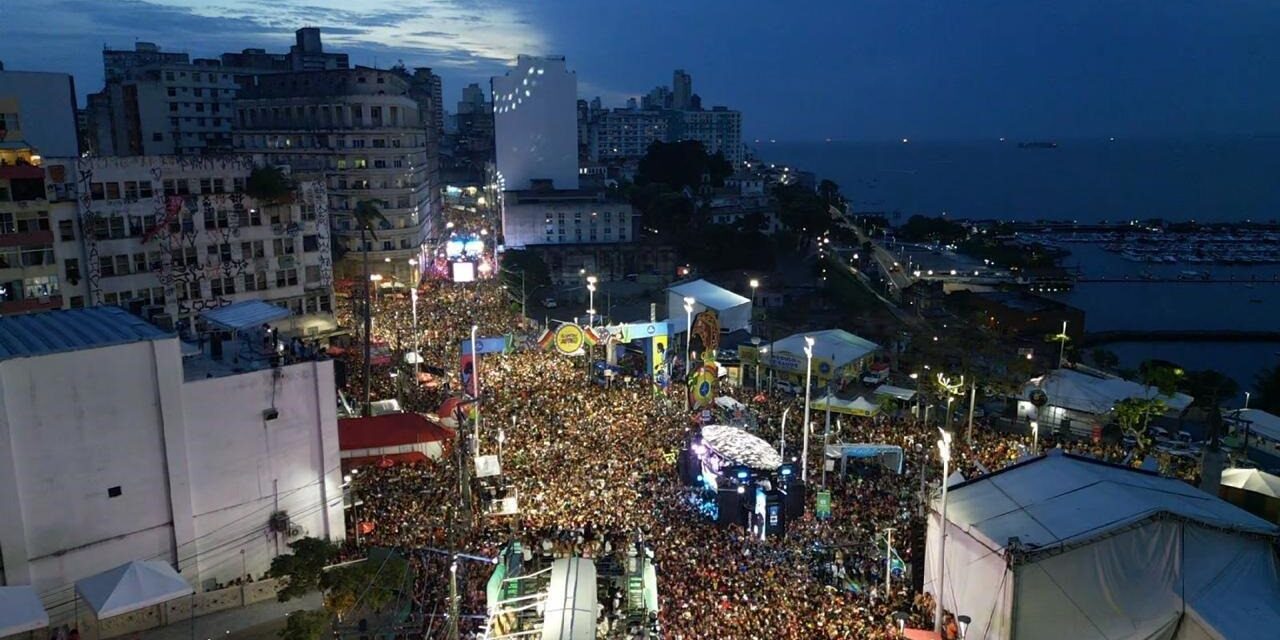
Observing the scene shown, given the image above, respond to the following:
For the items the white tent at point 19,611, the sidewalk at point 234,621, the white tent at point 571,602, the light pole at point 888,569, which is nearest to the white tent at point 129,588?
the white tent at point 19,611

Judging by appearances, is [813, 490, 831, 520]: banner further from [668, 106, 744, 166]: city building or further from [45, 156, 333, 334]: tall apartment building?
[668, 106, 744, 166]: city building

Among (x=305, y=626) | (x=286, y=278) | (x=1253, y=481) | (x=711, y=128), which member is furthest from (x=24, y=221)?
(x=711, y=128)

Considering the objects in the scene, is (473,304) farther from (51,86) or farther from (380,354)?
(51,86)

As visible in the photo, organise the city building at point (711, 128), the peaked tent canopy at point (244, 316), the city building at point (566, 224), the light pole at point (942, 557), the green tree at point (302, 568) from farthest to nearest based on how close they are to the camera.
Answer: the city building at point (711, 128), the city building at point (566, 224), the peaked tent canopy at point (244, 316), the green tree at point (302, 568), the light pole at point (942, 557)

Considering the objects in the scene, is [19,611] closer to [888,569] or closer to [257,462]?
[257,462]

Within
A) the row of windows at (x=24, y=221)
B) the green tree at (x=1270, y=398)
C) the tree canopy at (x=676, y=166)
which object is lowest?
the green tree at (x=1270, y=398)

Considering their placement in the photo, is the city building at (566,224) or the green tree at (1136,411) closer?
the green tree at (1136,411)

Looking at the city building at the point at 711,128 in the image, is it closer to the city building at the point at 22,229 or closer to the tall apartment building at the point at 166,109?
the tall apartment building at the point at 166,109

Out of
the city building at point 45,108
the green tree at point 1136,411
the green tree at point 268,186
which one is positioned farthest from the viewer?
the city building at point 45,108
